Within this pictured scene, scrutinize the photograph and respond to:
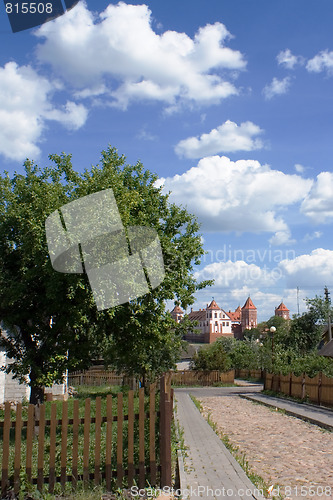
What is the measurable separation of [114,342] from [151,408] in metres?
9.08

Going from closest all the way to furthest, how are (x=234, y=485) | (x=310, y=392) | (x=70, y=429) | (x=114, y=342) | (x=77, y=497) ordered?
(x=77, y=497), (x=234, y=485), (x=70, y=429), (x=114, y=342), (x=310, y=392)

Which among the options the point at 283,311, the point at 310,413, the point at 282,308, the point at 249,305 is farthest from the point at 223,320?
the point at 310,413

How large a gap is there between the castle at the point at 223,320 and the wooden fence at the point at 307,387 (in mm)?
108269

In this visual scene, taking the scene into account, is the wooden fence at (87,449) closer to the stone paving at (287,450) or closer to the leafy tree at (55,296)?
the stone paving at (287,450)

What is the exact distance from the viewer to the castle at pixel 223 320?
508 feet

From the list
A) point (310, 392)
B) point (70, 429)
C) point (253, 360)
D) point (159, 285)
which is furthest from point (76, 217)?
point (253, 360)

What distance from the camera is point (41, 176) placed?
54.6 ft

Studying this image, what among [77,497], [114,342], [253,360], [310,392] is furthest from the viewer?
[253,360]

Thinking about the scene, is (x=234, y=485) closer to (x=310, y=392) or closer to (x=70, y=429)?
(x=70, y=429)

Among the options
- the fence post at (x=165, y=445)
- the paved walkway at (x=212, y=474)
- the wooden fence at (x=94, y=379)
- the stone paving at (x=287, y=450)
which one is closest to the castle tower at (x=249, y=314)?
the wooden fence at (x=94, y=379)

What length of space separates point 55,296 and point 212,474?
6682 mm

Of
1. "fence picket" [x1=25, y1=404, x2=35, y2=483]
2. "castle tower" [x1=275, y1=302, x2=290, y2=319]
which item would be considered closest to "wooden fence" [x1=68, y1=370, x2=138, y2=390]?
"fence picket" [x1=25, y1=404, x2=35, y2=483]

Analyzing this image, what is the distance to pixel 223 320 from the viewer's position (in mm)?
164625

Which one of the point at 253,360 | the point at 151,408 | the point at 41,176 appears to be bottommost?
the point at 253,360
